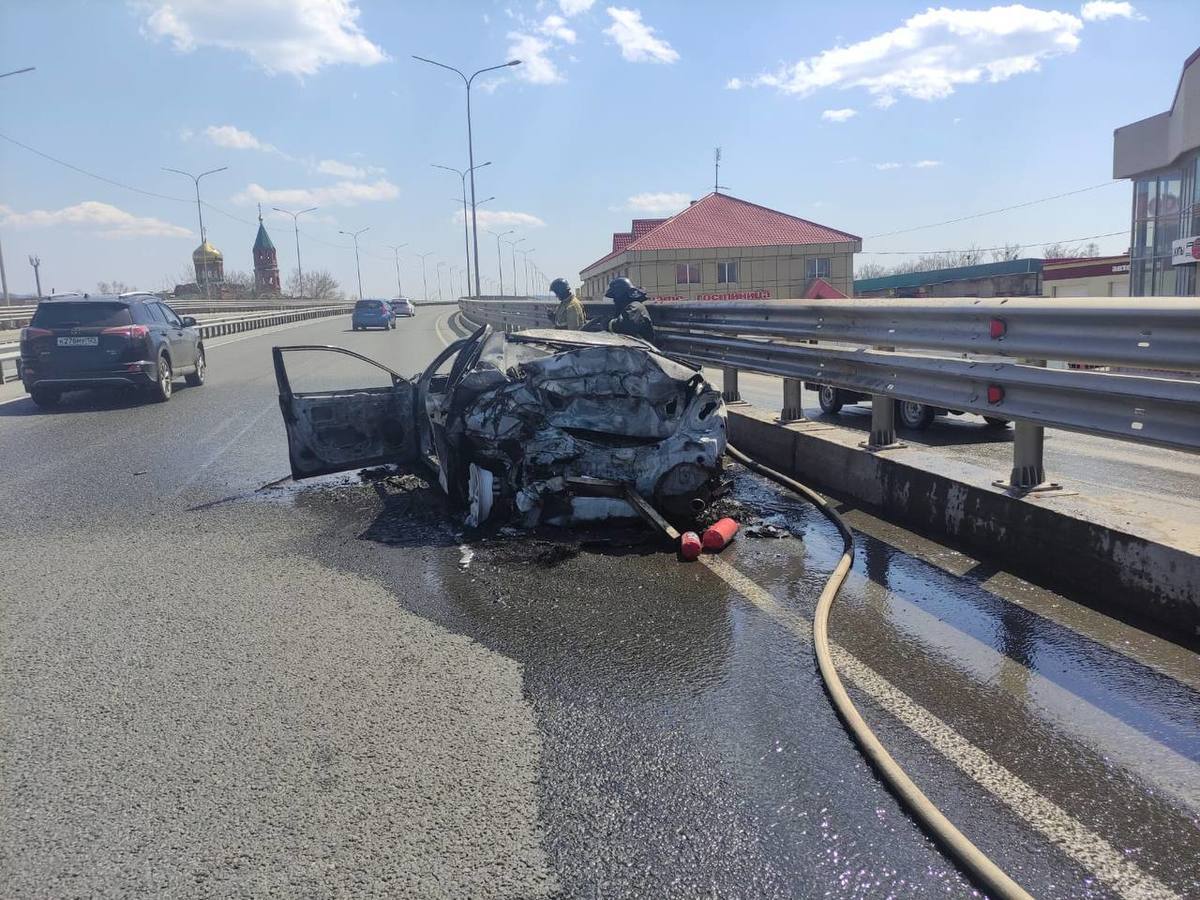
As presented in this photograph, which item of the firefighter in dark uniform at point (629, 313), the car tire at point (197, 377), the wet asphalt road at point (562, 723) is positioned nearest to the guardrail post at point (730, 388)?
the firefighter in dark uniform at point (629, 313)

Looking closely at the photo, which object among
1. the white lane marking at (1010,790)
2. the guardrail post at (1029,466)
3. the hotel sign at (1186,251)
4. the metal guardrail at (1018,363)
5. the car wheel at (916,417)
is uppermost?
the hotel sign at (1186,251)

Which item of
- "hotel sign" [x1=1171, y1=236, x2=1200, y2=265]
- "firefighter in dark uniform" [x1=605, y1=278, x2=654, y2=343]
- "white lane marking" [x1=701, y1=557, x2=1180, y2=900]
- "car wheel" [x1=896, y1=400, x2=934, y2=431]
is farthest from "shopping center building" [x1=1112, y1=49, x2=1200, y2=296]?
"white lane marking" [x1=701, y1=557, x2=1180, y2=900]

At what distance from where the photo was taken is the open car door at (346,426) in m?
7.77

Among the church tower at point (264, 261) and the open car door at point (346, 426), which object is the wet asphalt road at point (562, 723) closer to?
the open car door at point (346, 426)

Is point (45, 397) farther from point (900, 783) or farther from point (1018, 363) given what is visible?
point (900, 783)

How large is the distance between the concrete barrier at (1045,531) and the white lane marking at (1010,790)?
4.71 ft

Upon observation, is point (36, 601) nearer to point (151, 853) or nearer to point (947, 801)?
point (151, 853)

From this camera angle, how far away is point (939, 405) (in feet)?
19.9

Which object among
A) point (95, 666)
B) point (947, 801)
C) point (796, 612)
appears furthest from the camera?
point (796, 612)

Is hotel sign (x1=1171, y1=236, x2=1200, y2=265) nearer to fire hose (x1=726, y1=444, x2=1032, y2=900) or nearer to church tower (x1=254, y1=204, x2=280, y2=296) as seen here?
fire hose (x1=726, y1=444, x2=1032, y2=900)

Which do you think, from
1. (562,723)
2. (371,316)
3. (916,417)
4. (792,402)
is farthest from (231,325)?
(562,723)

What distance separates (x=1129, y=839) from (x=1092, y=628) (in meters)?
1.76

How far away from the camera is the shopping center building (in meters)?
29.1

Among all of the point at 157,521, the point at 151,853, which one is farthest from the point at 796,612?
the point at 157,521
